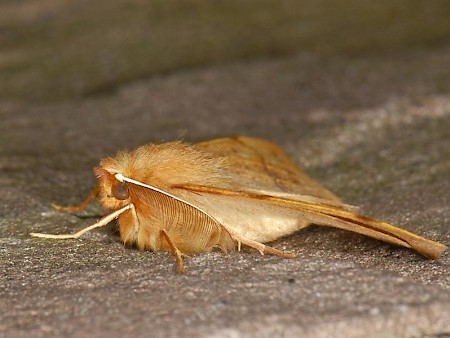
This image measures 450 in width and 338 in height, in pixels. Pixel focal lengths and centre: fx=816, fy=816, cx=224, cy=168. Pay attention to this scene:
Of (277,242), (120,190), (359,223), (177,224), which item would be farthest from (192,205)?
(359,223)

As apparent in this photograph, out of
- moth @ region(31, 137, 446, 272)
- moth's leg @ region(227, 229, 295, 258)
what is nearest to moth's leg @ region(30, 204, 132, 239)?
moth @ region(31, 137, 446, 272)

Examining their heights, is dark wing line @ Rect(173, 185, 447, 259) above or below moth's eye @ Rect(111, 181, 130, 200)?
below

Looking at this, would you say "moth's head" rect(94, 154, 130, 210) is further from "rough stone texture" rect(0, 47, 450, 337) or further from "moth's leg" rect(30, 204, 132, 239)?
"rough stone texture" rect(0, 47, 450, 337)

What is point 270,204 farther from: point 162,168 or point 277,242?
point 162,168

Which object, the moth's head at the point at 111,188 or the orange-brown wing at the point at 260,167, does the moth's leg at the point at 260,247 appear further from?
the moth's head at the point at 111,188

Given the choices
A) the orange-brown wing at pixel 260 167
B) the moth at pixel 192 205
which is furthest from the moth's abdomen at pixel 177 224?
the orange-brown wing at pixel 260 167
